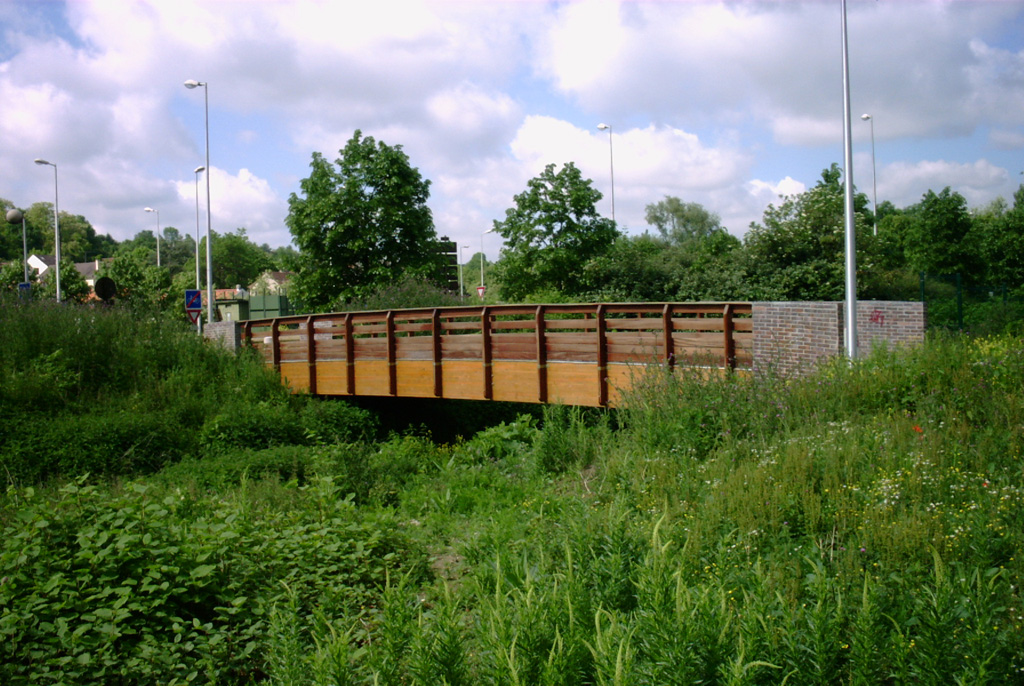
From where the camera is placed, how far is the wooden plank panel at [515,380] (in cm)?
1360

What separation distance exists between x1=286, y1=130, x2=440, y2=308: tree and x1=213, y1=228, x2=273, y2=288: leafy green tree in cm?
5525

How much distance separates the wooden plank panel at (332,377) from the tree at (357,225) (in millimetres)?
11372

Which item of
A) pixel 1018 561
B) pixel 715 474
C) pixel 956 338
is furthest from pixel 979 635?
pixel 956 338

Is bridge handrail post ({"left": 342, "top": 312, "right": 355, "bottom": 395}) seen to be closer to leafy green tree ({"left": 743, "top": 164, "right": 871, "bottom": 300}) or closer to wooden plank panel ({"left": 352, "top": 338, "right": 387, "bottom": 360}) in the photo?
wooden plank panel ({"left": 352, "top": 338, "right": 387, "bottom": 360})

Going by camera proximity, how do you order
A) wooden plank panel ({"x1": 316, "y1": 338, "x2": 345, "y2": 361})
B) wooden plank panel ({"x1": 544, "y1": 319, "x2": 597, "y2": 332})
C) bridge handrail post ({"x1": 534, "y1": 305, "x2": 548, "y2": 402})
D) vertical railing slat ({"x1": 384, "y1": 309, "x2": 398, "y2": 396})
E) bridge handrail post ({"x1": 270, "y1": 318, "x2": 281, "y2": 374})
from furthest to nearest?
bridge handrail post ({"x1": 270, "y1": 318, "x2": 281, "y2": 374}) → wooden plank panel ({"x1": 316, "y1": 338, "x2": 345, "y2": 361}) → vertical railing slat ({"x1": 384, "y1": 309, "x2": 398, "y2": 396}) → bridge handrail post ({"x1": 534, "y1": 305, "x2": 548, "y2": 402}) → wooden plank panel ({"x1": 544, "y1": 319, "x2": 597, "y2": 332})

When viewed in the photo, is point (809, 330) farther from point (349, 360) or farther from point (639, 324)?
point (349, 360)

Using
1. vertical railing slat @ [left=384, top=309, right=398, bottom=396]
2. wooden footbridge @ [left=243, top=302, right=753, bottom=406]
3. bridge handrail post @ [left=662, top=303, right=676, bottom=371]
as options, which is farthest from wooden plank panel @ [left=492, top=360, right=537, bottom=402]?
vertical railing slat @ [left=384, top=309, right=398, bottom=396]

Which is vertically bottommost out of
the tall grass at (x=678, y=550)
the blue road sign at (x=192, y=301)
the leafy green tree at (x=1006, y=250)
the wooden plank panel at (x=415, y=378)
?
the tall grass at (x=678, y=550)

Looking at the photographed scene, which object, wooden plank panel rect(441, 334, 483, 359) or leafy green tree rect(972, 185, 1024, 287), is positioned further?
leafy green tree rect(972, 185, 1024, 287)

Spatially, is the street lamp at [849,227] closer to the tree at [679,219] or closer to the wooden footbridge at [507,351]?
the wooden footbridge at [507,351]

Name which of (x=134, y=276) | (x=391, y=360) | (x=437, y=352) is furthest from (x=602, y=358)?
(x=134, y=276)

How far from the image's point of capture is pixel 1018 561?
434 cm

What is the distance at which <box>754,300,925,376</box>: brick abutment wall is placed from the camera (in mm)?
10430

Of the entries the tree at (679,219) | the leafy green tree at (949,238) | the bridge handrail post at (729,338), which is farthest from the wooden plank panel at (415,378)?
the tree at (679,219)
